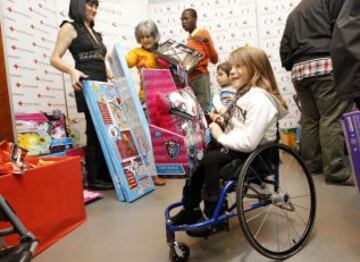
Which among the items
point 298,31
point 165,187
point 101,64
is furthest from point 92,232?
point 298,31

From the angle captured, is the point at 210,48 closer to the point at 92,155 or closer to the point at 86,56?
the point at 86,56

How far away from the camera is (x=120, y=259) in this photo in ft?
4.71

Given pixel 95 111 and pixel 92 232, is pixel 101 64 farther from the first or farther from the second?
pixel 92 232

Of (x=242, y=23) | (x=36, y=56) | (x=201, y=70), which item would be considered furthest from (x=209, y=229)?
(x=242, y=23)

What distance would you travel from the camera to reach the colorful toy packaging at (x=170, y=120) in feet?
8.84

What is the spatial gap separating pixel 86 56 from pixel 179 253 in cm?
159

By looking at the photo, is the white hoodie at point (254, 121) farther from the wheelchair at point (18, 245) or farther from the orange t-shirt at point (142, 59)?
the orange t-shirt at point (142, 59)

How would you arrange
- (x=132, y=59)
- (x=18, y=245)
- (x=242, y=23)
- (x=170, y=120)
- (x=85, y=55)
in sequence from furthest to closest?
(x=242, y=23)
(x=132, y=59)
(x=170, y=120)
(x=85, y=55)
(x=18, y=245)

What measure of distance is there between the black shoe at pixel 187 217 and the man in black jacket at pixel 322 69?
4.25 feet

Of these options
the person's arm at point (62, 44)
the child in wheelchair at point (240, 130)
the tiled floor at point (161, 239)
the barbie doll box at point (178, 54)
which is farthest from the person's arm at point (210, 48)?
the child in wheelchair at point (240, 130)

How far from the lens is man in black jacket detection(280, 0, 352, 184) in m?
2.27

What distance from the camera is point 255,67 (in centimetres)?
152

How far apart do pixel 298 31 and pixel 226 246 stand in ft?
5.12

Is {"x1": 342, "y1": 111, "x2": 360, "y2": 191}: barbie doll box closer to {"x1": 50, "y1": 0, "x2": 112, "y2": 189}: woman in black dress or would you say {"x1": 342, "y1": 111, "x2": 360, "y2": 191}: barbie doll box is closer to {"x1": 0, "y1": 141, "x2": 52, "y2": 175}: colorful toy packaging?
{"x1": 0, "y1": 141, "x2": 52, "y2": 175}: colorful toy packaging
